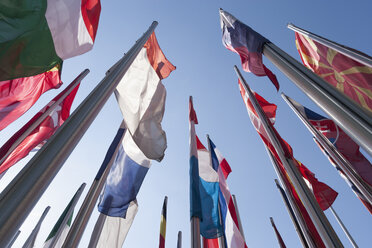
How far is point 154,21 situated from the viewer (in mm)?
6848

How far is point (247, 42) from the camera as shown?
215 inches

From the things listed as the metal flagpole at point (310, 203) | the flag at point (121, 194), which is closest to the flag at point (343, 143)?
the metal flagpole at point (310, 203)

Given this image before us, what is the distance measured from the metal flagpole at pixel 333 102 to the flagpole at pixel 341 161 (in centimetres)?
357

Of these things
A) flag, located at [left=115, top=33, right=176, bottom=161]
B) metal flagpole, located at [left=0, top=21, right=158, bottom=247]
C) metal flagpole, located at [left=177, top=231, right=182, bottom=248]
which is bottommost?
metal flagpole, located at [left=0, top=21, right=158, bottom=247]

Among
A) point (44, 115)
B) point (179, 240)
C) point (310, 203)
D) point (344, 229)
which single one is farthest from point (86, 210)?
point (344, 229)

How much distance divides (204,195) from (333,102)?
12.8ft

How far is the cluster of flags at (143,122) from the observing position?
13.3 ft

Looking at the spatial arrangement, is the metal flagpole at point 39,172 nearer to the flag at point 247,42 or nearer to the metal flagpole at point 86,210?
the metal flagpole at point 86,210

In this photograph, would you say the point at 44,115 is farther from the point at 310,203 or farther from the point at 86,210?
the point at 310,203

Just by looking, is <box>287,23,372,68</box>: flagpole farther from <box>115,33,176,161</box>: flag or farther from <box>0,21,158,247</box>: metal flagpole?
<box>0,21,158,247</box>: metal flagpole

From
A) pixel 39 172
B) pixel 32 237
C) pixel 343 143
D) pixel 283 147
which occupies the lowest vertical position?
pixel 39 172

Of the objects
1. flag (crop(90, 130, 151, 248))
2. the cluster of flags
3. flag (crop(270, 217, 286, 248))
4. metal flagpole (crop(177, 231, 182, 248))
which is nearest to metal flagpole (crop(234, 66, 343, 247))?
the cluster of flags

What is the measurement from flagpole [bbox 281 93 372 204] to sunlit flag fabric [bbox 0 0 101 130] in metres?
6.11

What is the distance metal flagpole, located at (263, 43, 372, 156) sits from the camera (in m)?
2.30
